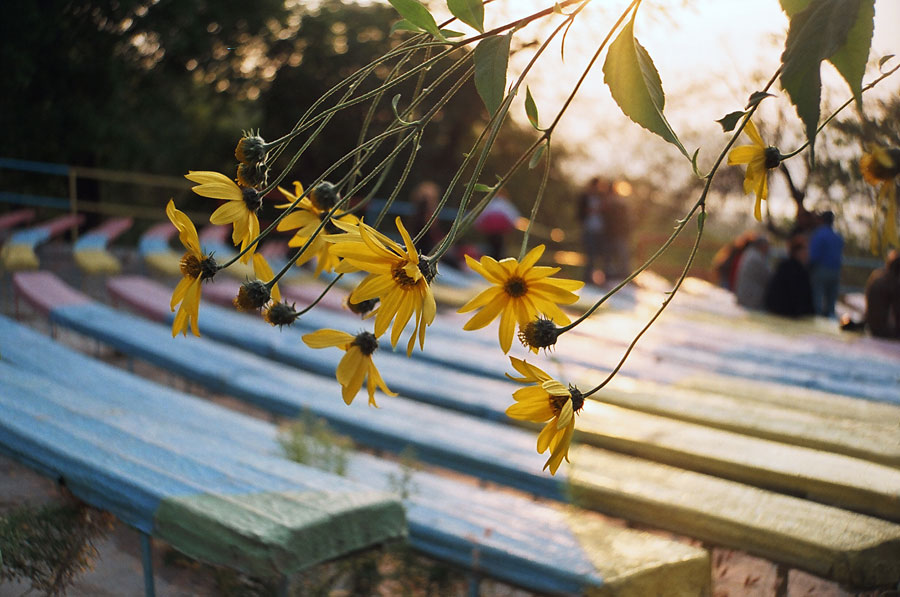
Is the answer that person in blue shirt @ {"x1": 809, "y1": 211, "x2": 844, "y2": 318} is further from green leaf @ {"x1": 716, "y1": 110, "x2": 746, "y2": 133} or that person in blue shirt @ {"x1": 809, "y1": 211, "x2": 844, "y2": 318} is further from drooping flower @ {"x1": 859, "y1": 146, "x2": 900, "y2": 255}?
green leaf @ {"x1": 716, "y1": 110, "x2": 746, "y2": 133}

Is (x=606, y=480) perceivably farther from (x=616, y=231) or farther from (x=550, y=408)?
(x=616, y=231)

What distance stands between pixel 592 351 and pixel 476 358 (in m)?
0.60

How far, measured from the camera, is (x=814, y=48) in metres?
0.71

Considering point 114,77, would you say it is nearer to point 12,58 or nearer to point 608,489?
point 12,58

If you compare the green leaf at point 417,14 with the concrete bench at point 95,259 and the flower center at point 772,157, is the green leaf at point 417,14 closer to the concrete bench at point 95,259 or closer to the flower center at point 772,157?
the flower center at point 772,157

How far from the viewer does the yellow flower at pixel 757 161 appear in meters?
0.88

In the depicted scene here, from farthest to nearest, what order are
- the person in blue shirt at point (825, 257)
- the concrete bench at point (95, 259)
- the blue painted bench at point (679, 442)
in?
the person in blue shirt at point (825, 257) → the concrete bench at point (95, 259) → the blue painted bench at point (679, 442)

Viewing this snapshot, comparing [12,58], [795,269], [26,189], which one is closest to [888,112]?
[795,269]

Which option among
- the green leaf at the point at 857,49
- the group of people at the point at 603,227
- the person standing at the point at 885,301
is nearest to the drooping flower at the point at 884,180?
the green leaf at the point at 857,49

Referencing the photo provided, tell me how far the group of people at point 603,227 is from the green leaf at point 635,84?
7955mm

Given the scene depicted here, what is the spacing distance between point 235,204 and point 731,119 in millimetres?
447

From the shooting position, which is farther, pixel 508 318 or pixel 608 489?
pixel 608 489

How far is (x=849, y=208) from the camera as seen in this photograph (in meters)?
3.02

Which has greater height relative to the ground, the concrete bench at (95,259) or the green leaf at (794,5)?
the green leaf at (794,5)
